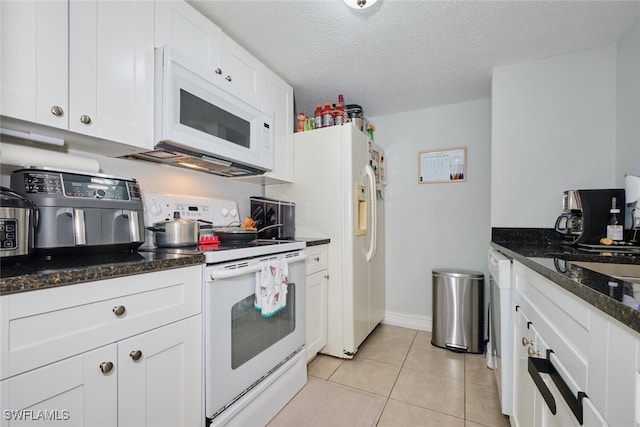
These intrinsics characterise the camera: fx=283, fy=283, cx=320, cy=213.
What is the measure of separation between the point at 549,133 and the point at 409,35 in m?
1.23

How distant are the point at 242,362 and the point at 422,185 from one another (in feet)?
7.37

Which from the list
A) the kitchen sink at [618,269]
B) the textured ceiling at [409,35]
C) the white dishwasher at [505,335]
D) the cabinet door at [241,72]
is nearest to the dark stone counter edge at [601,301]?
the kitchen sink at [618,269]

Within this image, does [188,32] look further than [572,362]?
Yes

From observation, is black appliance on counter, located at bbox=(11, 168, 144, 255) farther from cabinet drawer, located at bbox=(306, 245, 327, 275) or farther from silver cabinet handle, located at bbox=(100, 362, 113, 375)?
cabinet drawer, located at bbox=(306, 245, 327, 275)

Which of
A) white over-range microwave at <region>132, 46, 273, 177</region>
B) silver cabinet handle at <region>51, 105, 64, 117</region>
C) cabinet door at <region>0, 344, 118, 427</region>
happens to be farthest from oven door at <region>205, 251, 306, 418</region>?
silver cabinet handle at <region>51, 105, 64, 117</region>

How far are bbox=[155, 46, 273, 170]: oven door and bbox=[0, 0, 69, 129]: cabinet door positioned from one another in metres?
0.35

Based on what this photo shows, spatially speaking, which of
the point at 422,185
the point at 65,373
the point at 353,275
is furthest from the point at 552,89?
the point at 65,373

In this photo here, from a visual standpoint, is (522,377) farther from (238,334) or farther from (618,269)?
(238,334)

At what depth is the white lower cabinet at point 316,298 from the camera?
1958 mm

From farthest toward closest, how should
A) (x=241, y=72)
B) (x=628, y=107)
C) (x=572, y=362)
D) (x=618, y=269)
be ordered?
(x=241, y=72)
(x=628, y=107)
(x=618, y=269)
(x=572, y=362)

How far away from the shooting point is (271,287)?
146cm

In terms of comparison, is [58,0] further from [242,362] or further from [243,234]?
[242,362]

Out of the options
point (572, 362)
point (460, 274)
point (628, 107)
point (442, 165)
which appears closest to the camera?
point (572, 362)

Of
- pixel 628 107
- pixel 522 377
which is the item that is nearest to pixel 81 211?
pixel 522 377
